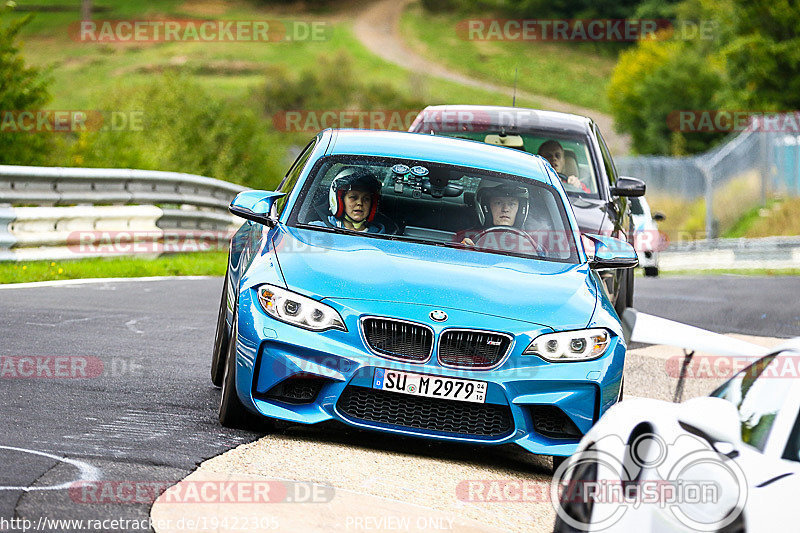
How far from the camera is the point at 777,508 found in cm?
393

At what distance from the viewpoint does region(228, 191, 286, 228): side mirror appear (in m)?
7.44

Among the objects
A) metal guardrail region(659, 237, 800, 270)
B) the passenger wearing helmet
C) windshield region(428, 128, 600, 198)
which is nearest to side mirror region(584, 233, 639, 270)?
windshield region(428, 128, 600, 198)

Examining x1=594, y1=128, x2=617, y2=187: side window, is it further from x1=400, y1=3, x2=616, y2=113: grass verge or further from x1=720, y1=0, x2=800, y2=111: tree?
x1=400, y1=3, x2=616, y2=113: grass verge

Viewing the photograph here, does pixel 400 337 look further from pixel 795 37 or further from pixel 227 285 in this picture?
pixel 795 37

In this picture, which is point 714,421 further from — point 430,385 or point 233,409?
point 233,409

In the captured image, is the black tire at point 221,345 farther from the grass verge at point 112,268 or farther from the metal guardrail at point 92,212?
the metal guardrail at point 92,212

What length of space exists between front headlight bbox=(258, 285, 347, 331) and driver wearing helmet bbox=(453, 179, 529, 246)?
1.54m

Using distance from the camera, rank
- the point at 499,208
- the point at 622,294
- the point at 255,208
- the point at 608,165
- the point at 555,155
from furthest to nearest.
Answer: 1. the point at 608,165
2. the point at 555,155
3. the point at 622,294
4. the point at 499,208
5. the point at 255,208

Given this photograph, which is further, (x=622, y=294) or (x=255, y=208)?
(x=622, y=294)

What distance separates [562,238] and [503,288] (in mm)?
1008

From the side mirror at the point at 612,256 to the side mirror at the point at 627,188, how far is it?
11.2 ft

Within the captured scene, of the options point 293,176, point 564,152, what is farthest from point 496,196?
point 564,152

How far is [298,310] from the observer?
6.49 m

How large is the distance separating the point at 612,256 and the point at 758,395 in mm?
3140
